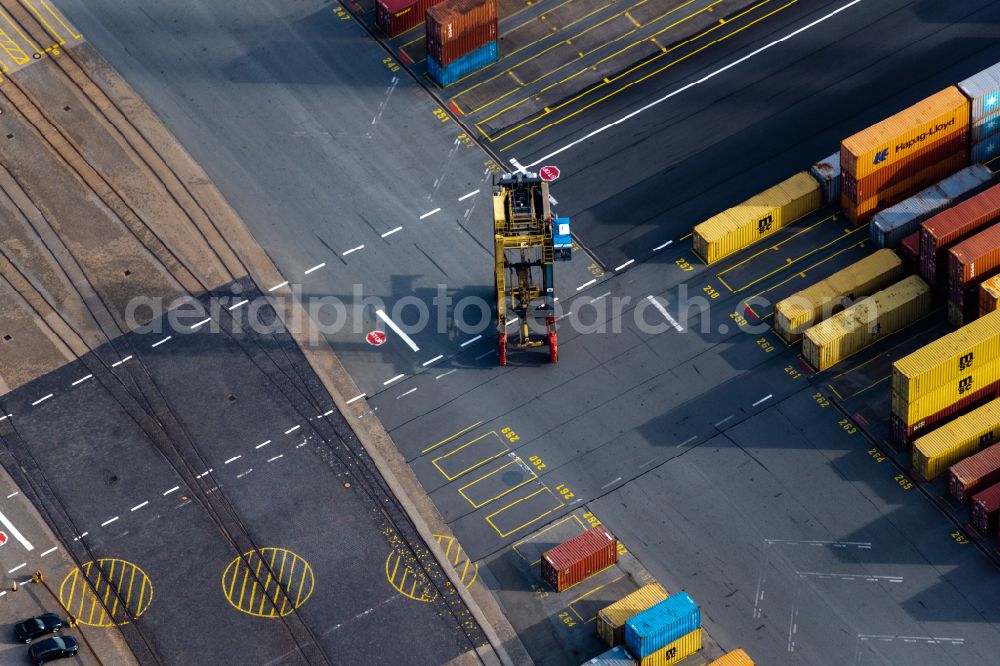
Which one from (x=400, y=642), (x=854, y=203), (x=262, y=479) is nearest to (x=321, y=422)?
(x=262, y=479)

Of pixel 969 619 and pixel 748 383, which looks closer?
pixel 969 619

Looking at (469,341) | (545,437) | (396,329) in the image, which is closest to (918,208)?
(545,437)

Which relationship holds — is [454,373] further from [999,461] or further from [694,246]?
[999,461]

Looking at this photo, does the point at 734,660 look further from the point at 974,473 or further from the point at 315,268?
the point at 315,268

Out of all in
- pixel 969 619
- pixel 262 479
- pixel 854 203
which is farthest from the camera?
pixel 854 203

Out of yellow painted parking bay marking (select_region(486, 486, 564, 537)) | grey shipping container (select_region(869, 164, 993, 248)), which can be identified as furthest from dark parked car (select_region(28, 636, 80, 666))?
grey shipping container (select_region(869, 164, 993, 248))
